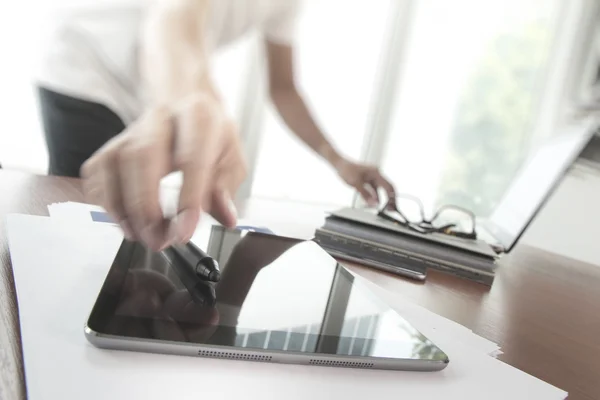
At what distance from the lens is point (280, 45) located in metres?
1.24

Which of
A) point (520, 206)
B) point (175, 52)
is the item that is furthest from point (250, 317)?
point (520, 206)

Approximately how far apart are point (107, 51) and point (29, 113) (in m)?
1.09

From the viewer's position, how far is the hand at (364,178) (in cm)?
107

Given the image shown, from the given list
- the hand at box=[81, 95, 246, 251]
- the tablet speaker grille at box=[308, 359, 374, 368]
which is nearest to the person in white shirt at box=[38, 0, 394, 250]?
the hand at box=[81, 95, 246, 251]

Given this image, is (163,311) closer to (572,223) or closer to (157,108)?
(157,108)

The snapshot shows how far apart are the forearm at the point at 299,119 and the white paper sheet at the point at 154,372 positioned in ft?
2.71

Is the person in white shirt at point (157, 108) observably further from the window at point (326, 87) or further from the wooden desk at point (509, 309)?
the window at point (326, 87)

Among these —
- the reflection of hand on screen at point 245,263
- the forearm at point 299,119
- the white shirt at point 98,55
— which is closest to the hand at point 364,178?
the forearm at point 299,119

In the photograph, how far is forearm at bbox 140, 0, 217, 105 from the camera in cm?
44

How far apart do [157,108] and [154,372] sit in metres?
0.15

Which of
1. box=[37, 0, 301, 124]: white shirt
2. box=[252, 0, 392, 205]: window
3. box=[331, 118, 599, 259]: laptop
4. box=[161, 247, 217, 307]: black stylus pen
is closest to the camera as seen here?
box=[161, 247, 217, 307]: black stylus pen

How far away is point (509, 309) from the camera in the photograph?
1.98ft

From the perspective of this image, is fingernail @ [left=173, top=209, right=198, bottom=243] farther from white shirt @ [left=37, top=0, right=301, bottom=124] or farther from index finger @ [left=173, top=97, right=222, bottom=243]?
white shirt @ [left=37, top=0, right=301, bottom=124]

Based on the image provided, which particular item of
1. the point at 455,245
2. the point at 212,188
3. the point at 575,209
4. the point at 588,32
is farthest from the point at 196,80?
the point at 588,32
